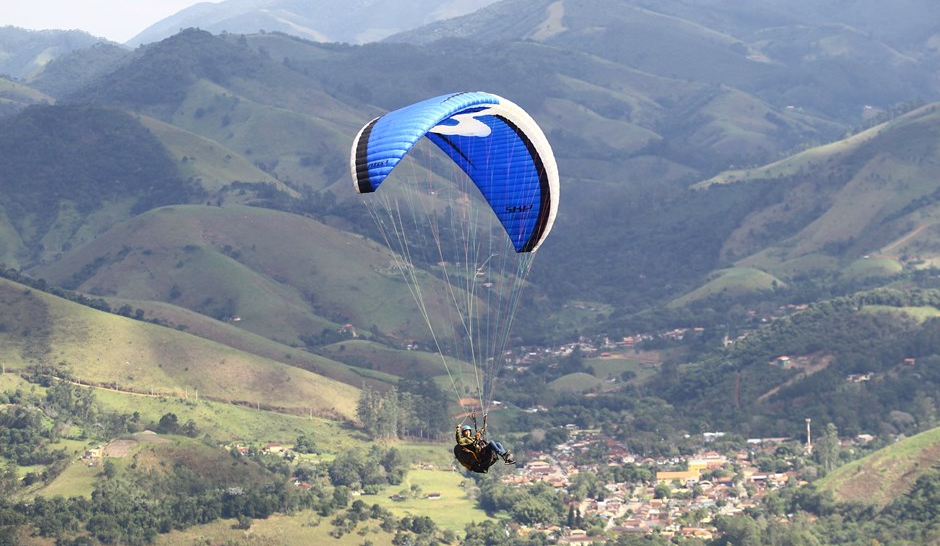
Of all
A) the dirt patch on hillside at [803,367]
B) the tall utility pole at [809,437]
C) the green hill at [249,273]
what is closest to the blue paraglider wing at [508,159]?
the tall utility pole at [809,437]

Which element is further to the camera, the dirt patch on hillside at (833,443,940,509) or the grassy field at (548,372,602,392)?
the grassy field at (548,372,602,392)

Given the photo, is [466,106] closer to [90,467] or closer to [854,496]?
[90,467]

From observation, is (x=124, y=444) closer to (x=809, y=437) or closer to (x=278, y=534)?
(x=278, y=534)

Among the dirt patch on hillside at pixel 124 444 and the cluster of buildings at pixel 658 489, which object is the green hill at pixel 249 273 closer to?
the cluster of buildings at pixel 658 489

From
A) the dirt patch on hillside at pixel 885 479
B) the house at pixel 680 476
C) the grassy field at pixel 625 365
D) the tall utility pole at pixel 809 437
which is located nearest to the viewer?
the dirt patch on hillside at pixel 885 479

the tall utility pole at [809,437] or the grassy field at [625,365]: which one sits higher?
the grassy field at [625,365]

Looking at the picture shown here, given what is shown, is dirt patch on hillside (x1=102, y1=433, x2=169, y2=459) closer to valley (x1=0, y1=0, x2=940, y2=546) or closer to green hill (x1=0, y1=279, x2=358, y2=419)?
valley (x1=0, y1=0, x2=940, y2=546)

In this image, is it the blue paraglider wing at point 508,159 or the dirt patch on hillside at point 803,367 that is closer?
the blue paraglider wing at point 508,159

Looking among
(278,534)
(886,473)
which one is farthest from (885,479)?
(278,534)

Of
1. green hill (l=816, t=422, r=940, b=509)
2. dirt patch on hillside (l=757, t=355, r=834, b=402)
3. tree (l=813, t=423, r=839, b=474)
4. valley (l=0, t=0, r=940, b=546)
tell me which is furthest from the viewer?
dirt patch on hillside (l=757, t=355, r=834, b=402)

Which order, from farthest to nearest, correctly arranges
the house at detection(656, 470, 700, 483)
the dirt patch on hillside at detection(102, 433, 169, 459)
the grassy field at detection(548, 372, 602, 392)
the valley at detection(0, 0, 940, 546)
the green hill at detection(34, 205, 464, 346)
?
the green hill at detection(34, 205, 464, 346)
the grassy field at detection(548, 372, 602, 392)
the house at detection(656, 470, 700, 483)
the dirt patch on hillside at detection(102, 433, 169, 459)
the valley at detection(0, 0, 940, 546)

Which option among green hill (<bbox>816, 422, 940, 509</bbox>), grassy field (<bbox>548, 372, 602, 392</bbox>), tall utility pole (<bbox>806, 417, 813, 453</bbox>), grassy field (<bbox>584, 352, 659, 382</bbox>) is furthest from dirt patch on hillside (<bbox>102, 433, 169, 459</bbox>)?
grassy field (<bbox>584, 352, 659, 382</bbox>)
